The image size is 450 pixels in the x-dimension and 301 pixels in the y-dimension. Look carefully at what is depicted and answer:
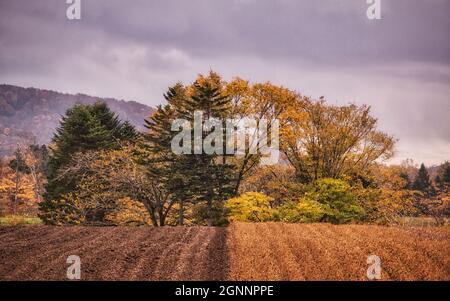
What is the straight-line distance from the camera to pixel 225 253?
1097 cm

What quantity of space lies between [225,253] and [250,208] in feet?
29.4

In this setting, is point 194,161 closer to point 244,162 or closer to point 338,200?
point 244,162

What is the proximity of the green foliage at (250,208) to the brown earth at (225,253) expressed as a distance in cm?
534

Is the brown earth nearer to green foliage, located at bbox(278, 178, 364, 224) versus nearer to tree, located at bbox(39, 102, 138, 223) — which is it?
green foliage, located at bbox(278, 178, 364, 224)

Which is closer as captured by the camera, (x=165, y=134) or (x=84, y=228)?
(x=84, y=228)

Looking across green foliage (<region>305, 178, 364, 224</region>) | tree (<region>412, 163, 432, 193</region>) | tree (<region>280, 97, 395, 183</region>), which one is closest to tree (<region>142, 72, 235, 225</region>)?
tree (<region>280, 97, 395, 183</region>)

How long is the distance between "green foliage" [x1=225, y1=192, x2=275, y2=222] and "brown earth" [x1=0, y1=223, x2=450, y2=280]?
17.5ft

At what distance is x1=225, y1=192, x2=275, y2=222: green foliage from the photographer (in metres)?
19.7

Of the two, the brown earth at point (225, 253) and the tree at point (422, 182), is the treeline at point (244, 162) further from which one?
the tree at point (422, 182)
